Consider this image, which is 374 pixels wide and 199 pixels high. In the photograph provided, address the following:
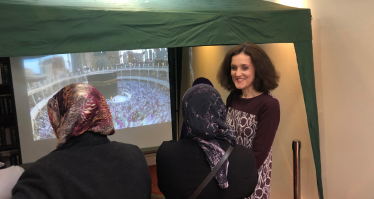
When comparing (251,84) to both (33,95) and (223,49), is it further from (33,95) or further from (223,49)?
(33,95)

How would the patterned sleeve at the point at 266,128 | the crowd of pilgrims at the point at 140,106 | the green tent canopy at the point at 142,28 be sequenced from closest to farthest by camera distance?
the green tent canopy at the point at 142,28, the patterned sleeve at the point at 266,128, the crowd of pilgrims at the point at 140,106

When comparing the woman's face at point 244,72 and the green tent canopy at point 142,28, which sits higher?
the green tent canopy at point 142,28

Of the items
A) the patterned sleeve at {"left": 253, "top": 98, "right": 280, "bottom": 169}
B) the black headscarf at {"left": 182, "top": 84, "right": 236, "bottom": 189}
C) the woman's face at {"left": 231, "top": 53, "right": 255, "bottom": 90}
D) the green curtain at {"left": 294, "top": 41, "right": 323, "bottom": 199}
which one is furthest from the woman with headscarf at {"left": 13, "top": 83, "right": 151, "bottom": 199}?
the green curtain at {"left": 294, "top": 41, "right": 323, "bottom": 199}

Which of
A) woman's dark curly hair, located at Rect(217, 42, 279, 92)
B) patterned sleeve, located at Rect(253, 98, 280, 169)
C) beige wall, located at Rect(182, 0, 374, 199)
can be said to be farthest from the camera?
beige wall, located at Rect(182, 0, 374, 199)

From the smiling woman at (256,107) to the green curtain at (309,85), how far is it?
0.51 m

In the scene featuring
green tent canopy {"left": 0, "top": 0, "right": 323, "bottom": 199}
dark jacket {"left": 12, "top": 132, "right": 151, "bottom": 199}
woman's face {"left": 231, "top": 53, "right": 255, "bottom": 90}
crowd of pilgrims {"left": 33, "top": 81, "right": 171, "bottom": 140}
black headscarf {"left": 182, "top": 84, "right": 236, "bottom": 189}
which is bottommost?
crowd of pilgrims {"left": 33, "top": 81, "right": 171, "bottom": 140}

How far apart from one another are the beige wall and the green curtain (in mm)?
94

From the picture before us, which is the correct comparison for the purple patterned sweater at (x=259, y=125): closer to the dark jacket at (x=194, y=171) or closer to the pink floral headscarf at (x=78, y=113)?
the dark jacket at (x=194, y=171)

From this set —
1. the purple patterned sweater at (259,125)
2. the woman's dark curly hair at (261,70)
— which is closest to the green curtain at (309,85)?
the woman's dark curly hair at (261,70)

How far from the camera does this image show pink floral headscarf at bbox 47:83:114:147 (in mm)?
939

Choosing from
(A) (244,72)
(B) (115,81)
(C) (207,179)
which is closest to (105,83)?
(B) (115,81)

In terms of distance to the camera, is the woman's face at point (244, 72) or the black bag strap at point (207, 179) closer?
the black bag strap at point (207, 179)

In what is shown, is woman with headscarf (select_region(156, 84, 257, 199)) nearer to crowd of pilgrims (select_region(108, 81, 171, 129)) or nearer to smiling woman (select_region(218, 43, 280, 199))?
smiling woman (select_region(218, 43, 280, 199))

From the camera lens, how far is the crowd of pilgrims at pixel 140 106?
138 inches
